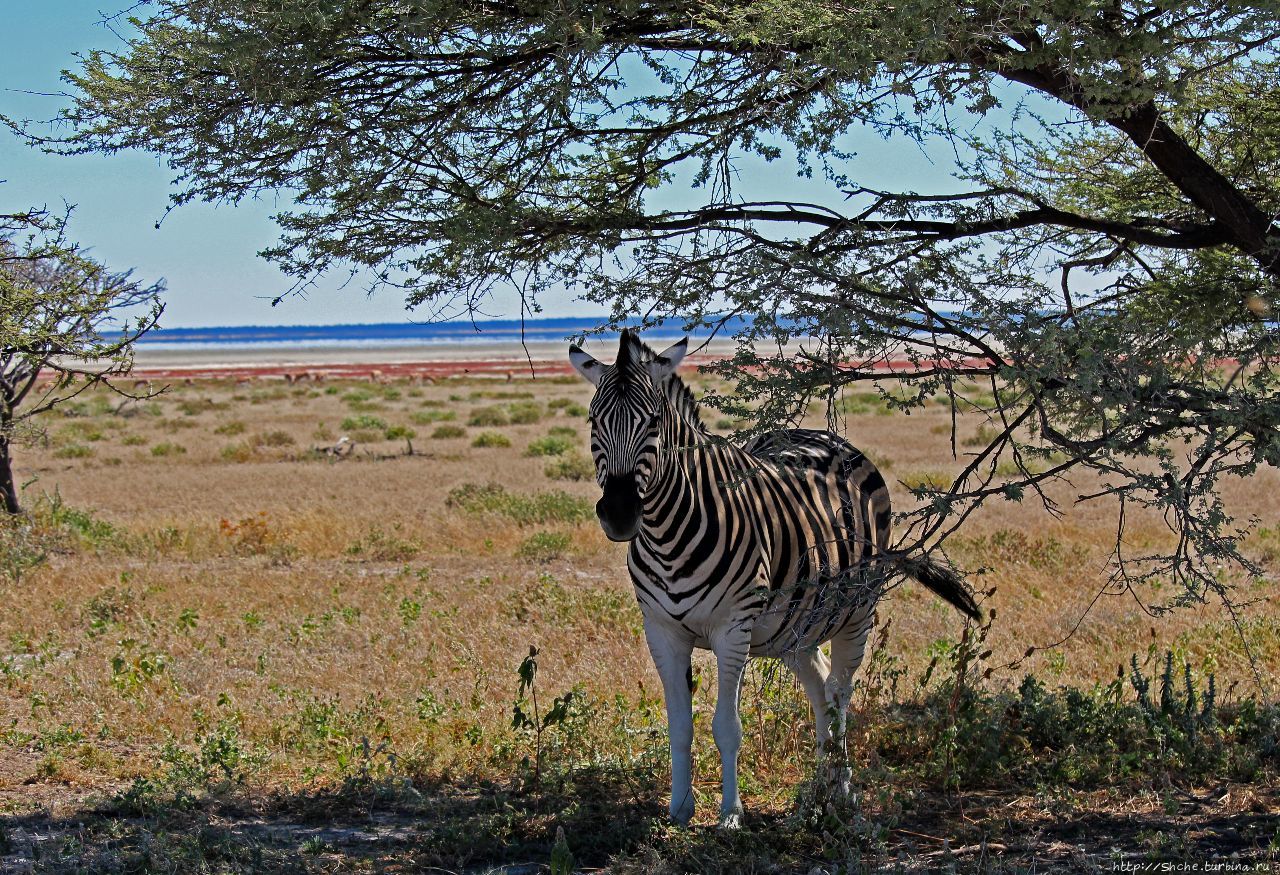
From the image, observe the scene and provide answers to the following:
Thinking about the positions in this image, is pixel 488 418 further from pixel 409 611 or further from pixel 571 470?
pixel 409 611

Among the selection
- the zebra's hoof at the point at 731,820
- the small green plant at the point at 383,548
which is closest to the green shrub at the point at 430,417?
the small green plant at the point at 383,548

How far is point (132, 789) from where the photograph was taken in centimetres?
586

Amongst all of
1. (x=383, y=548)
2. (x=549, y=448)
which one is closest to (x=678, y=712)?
(x=383, y=548)

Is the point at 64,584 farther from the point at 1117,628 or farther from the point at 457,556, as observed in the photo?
the point at 1117,628

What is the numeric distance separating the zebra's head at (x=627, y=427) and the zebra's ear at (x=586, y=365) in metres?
0.02

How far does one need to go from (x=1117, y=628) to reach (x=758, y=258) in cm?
527

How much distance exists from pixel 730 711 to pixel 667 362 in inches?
64.9

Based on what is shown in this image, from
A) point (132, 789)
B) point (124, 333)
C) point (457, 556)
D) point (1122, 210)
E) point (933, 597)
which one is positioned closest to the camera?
point (132, 789)

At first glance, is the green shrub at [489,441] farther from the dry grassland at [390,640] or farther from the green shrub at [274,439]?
the dry grassland at [390,640]

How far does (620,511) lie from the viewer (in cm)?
510

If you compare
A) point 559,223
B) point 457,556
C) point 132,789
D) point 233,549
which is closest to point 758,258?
point 559,223

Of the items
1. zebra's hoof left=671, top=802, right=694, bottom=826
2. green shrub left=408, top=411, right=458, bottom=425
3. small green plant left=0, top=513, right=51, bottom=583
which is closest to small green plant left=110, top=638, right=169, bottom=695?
small green plant left=0, top=513, right=51, bottom=583

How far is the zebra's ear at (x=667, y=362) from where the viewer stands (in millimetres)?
5621

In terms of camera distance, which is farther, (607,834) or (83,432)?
(83,432)
